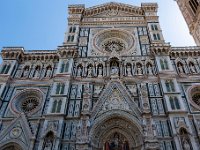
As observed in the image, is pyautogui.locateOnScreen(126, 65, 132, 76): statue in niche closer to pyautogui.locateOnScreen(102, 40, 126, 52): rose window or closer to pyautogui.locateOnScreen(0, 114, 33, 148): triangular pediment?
pyautogui.locateOnScreen(102, 40, 126, 52): rose window

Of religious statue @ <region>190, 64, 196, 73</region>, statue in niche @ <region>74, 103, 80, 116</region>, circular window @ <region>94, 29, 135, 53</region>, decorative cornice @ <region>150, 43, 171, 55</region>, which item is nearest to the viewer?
statue in niche @ <region>74, 103, 80, 116</region>

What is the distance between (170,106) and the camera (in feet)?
47.5

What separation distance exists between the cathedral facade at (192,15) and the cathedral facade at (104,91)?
5464 mm

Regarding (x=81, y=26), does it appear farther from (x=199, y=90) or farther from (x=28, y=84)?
(x=199, y=90)

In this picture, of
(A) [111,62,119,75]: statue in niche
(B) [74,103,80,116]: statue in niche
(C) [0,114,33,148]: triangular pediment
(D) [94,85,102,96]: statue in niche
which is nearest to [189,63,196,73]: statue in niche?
(A) [111,62,119,75]: statue in niche

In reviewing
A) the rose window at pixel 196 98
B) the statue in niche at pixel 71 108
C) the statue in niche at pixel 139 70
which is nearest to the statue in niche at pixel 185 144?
the rose window at pixel 196 98

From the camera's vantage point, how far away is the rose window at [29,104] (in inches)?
626

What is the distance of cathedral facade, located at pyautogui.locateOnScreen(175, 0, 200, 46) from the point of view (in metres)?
24.0

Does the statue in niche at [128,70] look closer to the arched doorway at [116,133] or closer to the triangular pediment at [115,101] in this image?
the triangular pediment at [115,101]

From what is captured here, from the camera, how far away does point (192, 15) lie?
25188 mm

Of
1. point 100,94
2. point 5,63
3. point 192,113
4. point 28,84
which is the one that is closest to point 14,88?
point 28,84

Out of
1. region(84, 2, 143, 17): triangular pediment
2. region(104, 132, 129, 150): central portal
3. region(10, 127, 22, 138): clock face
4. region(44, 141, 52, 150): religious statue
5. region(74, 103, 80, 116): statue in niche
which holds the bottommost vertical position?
region(44, 141, 52, 150): religious statue

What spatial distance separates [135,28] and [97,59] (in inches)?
200

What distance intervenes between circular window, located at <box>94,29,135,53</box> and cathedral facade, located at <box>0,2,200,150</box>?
8 centimetres
